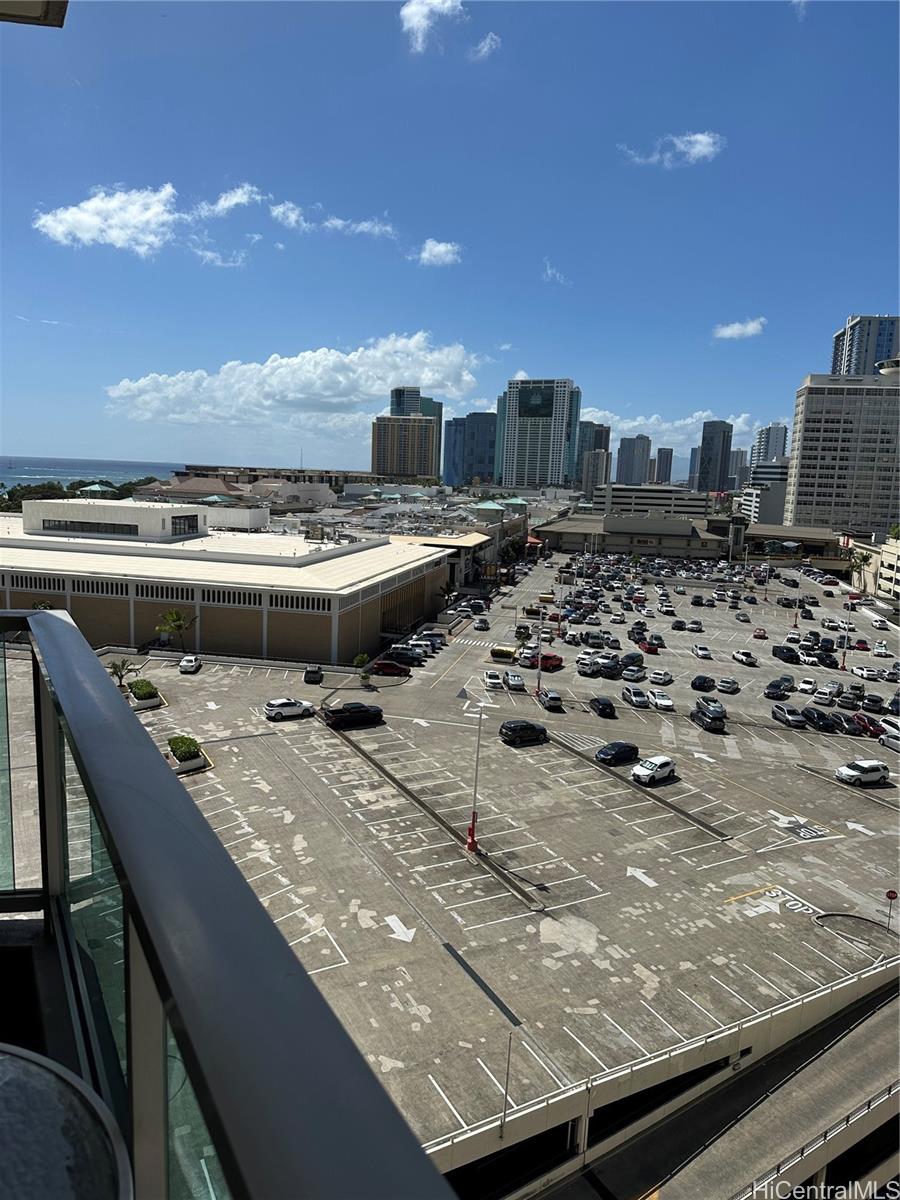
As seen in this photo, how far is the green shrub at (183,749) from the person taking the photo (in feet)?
76.6

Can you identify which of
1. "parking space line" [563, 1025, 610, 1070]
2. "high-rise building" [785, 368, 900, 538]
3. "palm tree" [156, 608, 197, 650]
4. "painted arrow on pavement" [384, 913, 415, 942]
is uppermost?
"high-rise building" [785, 368, 900, 538]

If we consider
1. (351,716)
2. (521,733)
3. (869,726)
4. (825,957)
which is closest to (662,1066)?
(825,957)

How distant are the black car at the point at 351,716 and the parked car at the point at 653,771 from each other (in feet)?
32.9

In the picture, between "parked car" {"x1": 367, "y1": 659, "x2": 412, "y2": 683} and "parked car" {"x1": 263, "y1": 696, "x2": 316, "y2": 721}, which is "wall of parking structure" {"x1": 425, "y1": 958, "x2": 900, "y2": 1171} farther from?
"parked car" {"x1": 367, "y1": 659, "x2": 412, "y2": 683}

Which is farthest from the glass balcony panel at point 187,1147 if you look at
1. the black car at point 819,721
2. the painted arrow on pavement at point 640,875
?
the black car at point 819,721

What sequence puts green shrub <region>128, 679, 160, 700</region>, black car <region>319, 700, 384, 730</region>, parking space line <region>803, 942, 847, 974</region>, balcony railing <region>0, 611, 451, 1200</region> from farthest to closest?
green shrub <region>128, 679, 160, 700</region>
black car <region>319, 700, 384, 730</region>
parking space line <region>803, 942, 847, 974</region>
balcony railing <region>0, 611, 451, 1200</region>

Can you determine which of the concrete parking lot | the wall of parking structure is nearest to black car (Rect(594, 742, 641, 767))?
the concrete parking lot

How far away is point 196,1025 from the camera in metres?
1.61

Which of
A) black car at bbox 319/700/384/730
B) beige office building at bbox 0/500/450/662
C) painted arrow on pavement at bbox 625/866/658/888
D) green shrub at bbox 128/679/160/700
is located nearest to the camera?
painted arrow on pavement at bbox 625/866/658/888

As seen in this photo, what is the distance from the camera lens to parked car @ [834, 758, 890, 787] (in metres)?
26.0

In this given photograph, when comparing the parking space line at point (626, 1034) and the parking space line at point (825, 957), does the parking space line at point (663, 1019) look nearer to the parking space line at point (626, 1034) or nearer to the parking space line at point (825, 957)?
the parking space line at point (626, 1034)

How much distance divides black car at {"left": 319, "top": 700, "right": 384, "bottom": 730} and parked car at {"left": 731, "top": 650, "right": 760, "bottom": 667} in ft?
80.7

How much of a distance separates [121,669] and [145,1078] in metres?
33.5

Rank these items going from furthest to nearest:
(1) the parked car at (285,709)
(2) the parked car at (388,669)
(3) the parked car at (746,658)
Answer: (3) the parked car at (746,658)
(2) the parked car at (388,669)
(1) the parked car at (285,709)
